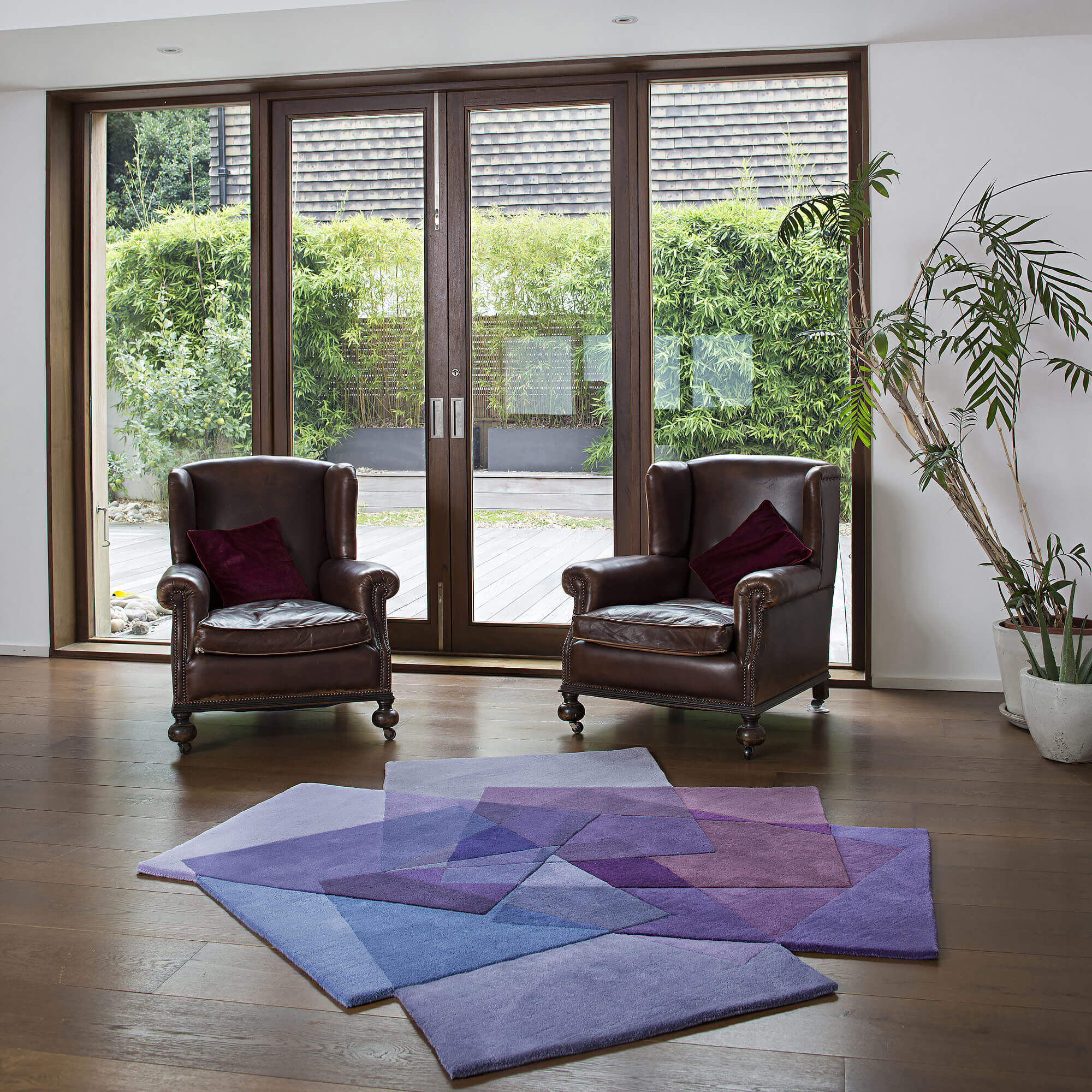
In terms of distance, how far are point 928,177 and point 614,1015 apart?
151 inches

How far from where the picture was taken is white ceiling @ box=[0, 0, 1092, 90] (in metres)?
4.22

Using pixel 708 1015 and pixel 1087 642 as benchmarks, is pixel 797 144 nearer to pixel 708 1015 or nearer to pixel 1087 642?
pixel 1087 642

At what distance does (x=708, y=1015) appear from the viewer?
2.08 meters

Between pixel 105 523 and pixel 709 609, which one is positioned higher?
pixel 105 523

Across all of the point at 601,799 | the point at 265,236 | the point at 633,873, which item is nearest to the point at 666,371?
the point at 265,236

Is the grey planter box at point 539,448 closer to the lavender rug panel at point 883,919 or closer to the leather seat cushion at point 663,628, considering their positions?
the leather seat cushion at point 663,628

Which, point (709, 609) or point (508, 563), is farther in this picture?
point (508, 563)

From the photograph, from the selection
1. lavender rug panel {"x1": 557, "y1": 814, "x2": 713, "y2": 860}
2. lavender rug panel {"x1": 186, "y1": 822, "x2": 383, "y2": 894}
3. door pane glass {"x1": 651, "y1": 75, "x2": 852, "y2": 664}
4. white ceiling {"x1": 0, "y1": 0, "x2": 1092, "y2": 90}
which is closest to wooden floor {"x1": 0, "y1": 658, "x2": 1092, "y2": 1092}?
lavender rug panel {"x1": 186, "y1": 822, "x2": 383, "y2": 894}

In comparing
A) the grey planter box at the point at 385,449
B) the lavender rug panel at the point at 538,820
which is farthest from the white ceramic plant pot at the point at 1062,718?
the grey planter box at the point at 385,449

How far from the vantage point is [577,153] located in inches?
199

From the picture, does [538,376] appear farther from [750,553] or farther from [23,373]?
[23,373]

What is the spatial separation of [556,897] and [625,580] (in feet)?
6.09

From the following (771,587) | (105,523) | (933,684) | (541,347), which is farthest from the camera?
(105,523)

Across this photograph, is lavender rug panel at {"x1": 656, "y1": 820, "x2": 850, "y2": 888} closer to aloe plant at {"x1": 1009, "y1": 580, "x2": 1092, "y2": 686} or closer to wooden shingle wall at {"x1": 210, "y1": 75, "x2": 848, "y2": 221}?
aloe plant at {"x1": 1009, "y1": 580, "x2": 1092, "y2": 686}
